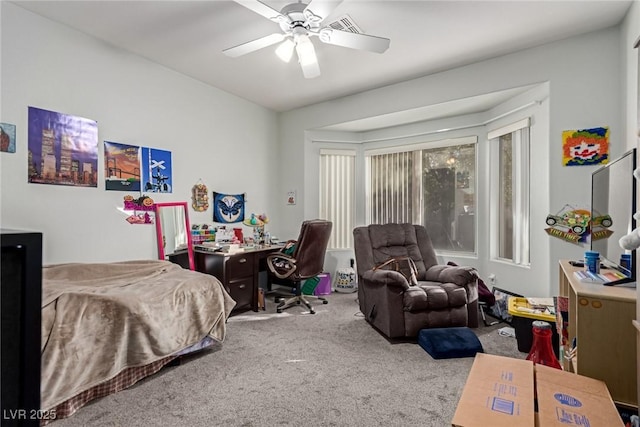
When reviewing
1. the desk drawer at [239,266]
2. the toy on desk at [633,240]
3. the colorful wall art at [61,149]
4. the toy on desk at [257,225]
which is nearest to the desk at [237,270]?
the desk drawer at [239,266]

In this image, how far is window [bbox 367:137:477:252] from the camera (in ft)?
13.9

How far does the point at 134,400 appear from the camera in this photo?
77.9 inches

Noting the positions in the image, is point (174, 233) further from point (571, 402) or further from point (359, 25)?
point (571, 402)

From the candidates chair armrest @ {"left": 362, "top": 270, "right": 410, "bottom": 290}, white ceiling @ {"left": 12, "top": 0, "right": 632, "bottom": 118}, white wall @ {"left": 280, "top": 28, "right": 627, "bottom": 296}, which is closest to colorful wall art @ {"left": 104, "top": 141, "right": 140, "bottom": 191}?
white ceiling @ {"left": 12, "top": 0, "right": 632, "bottom": 118}

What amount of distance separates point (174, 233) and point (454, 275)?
2.94m

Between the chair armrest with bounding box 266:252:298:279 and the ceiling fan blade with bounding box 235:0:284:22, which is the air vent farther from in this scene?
the chair armrest with bounding box 266:252:298:279

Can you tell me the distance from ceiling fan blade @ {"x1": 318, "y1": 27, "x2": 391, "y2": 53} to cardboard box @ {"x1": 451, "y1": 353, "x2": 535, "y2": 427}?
208 cm

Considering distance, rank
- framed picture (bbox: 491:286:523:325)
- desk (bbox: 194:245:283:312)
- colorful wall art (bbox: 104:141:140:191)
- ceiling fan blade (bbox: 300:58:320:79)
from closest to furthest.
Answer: ceiling fan blade (bbox: 300:58:320:79)
colorful wall art (bbox: 104:141:140:191)
framed picture (bbox: 491:286:523:325)
desk (bbox: 194:245:283:312)

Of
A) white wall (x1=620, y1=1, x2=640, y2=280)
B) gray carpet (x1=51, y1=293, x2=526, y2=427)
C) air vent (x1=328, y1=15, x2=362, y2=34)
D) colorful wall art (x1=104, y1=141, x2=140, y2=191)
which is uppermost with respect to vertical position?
air vent (x1=328, y1=15, x2=362, y2=34)

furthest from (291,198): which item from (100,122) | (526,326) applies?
(526,326)

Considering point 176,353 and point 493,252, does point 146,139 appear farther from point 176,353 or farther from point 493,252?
point 493,252

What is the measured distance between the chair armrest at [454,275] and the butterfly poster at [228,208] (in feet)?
8.24

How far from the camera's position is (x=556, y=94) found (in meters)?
2.96

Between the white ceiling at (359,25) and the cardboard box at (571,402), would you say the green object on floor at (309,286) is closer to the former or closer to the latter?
the white ceiling at (359,25)
